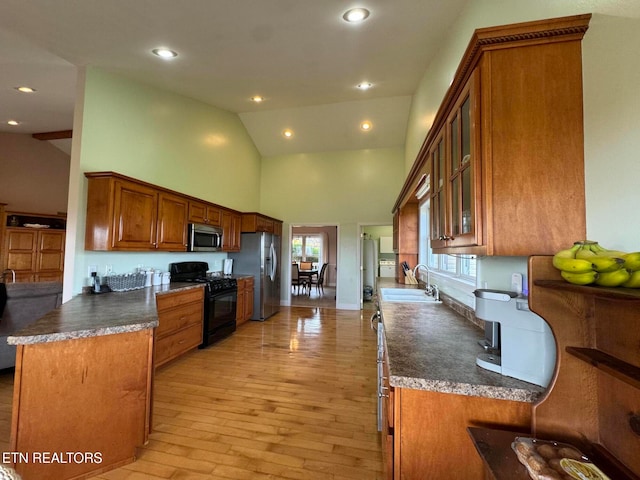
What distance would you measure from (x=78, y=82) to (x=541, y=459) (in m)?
4.48

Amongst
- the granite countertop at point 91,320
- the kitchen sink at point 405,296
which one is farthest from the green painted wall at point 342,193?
the granite countertop at point 91,320

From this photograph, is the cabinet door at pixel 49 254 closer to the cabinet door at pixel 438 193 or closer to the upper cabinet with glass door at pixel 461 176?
the cabinet door at pixel 438 193

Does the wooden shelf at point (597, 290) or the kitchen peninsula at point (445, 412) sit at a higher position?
the wooden shelf at point (597, 290)

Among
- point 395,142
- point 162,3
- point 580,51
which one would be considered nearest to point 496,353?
point 580,51

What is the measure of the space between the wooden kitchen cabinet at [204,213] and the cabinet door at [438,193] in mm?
3274

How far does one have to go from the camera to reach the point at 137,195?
9.96 ft

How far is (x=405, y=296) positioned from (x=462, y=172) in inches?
75.7

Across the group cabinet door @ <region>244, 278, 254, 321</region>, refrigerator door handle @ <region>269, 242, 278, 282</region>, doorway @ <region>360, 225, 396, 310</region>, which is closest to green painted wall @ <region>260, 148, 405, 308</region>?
doorway @ <region>360, 225, 396, 310</region>

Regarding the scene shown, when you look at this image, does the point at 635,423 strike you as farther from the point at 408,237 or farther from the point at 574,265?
the point at 408,237

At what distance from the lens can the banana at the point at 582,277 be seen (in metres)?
0.81

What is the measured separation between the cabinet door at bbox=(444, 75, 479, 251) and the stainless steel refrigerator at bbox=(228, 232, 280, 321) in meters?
4.20

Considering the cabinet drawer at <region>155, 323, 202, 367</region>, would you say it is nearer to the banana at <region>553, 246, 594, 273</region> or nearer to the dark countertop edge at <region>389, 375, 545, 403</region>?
the dark countertop edge at <region>389, 375, 545, 403</region>

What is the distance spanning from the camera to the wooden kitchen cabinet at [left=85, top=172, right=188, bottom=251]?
9.09ft

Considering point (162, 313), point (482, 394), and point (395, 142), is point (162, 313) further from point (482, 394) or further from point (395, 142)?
point (395, 142)
